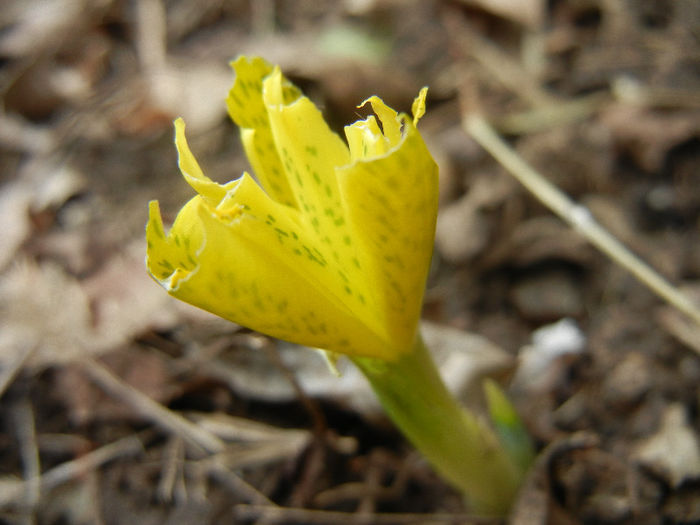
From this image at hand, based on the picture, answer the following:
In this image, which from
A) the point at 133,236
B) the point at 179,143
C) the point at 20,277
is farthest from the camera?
the point at 133,236

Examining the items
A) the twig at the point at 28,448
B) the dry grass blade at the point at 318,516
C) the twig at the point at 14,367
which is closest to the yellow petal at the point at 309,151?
the dry grass blade at the point at 318,516

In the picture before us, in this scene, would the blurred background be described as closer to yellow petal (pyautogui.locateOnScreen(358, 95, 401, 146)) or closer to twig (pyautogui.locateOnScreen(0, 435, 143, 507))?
twig (pyautogui.locateOnScreen(0, 435, 143, 507))

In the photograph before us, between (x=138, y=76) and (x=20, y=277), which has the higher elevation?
(x=138, y=76)

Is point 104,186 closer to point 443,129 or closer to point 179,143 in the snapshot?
point 443,129

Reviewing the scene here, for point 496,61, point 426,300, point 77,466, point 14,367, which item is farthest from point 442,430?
point 496,61

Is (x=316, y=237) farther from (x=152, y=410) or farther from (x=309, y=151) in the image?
(x=152, y=410)

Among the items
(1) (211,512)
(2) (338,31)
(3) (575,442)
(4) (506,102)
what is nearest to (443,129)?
(4) (506,102)

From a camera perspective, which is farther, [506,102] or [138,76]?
[138,76]
